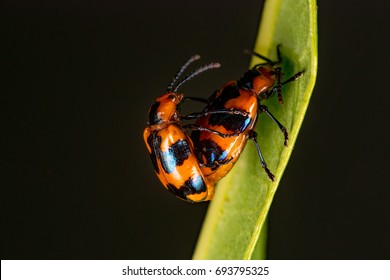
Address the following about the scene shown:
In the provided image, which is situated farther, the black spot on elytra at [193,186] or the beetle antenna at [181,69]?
the beetle antenna at [181,69]

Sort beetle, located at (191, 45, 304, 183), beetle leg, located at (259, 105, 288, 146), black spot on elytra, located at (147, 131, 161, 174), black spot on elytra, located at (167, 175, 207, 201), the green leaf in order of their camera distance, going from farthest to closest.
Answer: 1. black spot on elytra, located at (147, 131, 161, 174)
2. black spot on elytra, located at (167, 175, 207, 201)
3. beetle, located at (191, 45, 304, 183)
4. beetle leg, located at (259, 105, 288, 146)
5. the green leaf

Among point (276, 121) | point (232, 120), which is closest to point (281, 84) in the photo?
point (276, 121)

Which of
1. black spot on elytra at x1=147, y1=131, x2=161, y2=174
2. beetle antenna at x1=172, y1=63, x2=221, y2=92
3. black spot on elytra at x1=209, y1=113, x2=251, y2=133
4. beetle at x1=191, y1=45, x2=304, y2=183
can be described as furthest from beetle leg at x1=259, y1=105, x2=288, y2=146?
black spot on elytra at x1=147, y1=131, x2=161, y2=174

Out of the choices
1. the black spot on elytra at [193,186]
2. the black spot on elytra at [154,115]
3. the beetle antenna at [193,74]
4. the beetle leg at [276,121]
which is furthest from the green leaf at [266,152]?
the black spot on elytra at [154,115]

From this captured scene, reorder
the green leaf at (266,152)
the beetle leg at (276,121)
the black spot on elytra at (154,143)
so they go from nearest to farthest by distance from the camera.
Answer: the green leaf at (266,152) → the beetle leg at (276,121) → the black spot on elytra at (154,143)

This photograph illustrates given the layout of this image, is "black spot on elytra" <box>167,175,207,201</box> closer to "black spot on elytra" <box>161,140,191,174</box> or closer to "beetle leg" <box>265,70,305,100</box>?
"black spot on elytra" <box>161,140,191,174</box>

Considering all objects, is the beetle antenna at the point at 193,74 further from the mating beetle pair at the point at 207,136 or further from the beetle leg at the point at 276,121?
the beetle leg at the point at 276,121
